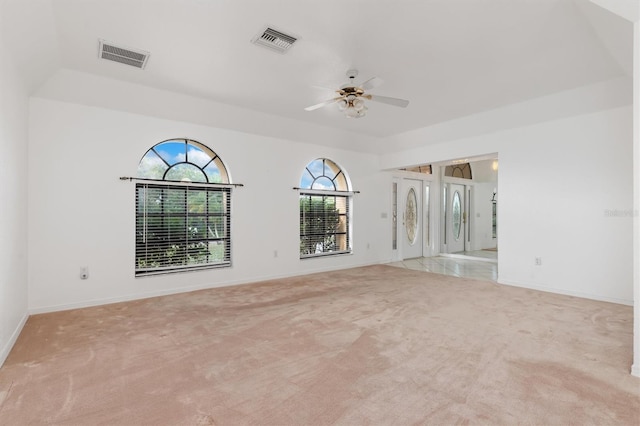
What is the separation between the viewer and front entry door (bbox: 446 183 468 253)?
342 inches

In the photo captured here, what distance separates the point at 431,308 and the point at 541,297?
1.69 m

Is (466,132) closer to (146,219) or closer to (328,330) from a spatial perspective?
(328,330)

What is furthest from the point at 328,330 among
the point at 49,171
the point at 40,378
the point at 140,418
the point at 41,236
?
the point at 49,171

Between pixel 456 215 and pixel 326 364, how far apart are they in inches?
300

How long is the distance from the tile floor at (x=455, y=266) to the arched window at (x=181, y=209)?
3920 mm

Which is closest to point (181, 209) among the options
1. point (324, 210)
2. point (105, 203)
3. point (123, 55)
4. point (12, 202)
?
point (105, 203)

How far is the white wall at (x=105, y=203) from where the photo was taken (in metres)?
3.65

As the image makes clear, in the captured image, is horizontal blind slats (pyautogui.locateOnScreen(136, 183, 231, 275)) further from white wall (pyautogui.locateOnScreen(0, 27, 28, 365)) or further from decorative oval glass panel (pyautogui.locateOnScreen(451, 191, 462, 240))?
decorative oval glass panel (pyautogui.locateOnScreen(451, 191, 462, 240))

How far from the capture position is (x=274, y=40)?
2.91m

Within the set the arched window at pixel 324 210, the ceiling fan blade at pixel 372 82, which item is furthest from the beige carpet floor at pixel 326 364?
the ceiling fan blade at pixel 372 82

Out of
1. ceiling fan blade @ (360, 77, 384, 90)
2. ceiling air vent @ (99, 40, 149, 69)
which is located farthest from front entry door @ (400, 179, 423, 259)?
ceiling air vent @ (99, 40, 149, 69)

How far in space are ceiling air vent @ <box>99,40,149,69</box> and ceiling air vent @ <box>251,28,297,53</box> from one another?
1.19m

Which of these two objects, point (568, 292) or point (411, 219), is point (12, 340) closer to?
point (568, 292)

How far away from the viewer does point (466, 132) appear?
5.31m
